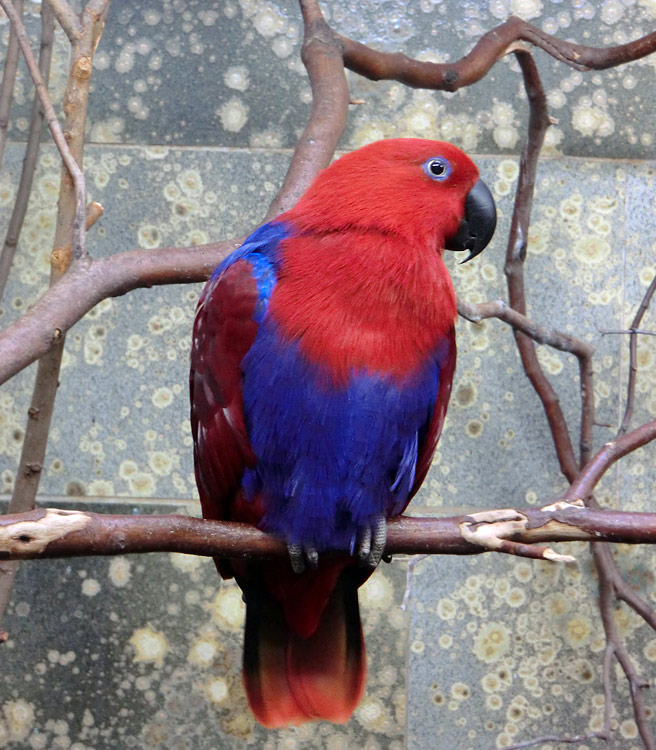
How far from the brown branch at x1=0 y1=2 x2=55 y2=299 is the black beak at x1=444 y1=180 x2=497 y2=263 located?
90 centimetres

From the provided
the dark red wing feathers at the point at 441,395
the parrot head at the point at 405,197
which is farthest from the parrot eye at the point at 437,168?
the dark red wing feathers at the point at 441,395

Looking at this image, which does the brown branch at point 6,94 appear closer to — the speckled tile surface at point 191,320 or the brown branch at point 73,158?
the speckled tile surface at point 191,320

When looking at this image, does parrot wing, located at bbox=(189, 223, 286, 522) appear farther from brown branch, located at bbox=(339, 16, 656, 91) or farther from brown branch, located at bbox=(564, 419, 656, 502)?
brown branch, located at bbox=(339, 16, 656, 91)

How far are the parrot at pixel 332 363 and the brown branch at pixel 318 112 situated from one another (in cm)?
23

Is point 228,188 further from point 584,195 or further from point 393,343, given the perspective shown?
point 393,343

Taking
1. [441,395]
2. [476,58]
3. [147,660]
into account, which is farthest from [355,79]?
[147,660]

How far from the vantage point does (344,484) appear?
988 millimetres

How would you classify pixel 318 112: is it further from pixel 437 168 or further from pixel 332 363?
pixel 332 363

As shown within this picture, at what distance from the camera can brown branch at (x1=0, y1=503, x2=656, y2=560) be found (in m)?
0.76

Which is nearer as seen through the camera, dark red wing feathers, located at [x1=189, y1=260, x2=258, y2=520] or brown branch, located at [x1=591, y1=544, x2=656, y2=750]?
dark red wing feathers, located at [x1=189, y1=260, x2=258, y2=520]

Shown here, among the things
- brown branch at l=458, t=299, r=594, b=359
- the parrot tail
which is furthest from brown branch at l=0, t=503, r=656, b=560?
brown branch at l=458, t=299, r=594, b=359

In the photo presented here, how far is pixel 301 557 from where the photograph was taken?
1.00 meters

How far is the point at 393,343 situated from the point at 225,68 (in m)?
1.09

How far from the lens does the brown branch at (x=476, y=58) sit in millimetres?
1480
